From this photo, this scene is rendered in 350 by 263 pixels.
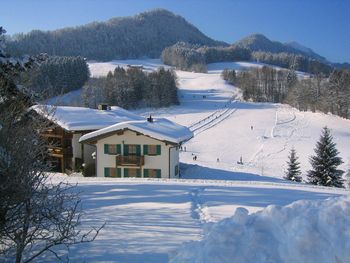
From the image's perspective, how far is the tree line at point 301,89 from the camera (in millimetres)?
91750

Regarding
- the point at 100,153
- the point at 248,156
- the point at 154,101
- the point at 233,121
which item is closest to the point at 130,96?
the point at 154,101

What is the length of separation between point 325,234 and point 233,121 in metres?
73.7

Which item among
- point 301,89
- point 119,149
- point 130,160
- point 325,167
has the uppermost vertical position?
point 301,89

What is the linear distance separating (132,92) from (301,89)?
42948 mm

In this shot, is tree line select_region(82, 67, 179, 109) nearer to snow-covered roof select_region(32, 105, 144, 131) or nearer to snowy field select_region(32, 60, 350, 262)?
snowy field select_region(32, 60, 350, 262)

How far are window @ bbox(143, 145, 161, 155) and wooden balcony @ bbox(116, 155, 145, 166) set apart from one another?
51 cm

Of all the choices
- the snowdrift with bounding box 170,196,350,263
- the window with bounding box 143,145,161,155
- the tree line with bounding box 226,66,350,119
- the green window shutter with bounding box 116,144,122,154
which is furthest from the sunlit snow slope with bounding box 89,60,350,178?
the snowdrift with bounding box 170,196,350,263

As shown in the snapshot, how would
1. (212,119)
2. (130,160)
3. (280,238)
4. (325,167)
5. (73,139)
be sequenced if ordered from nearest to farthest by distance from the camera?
(280,238) < (130,160) < (73,139) < (325,167) < (212,119)

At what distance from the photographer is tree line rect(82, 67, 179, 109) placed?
10281cm

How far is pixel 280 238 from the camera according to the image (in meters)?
6.36

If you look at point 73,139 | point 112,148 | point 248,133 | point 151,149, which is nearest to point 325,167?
point 151,149

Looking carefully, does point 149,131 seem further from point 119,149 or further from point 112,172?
point 112,172

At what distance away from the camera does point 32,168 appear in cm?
720

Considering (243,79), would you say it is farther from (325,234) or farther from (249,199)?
(325,234)
